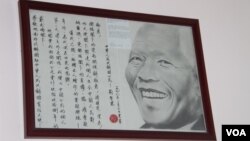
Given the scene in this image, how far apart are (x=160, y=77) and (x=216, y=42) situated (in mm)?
283

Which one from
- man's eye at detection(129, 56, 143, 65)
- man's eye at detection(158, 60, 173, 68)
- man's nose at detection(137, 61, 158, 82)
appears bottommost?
man's nose at detection(137, 61, 158, 82)

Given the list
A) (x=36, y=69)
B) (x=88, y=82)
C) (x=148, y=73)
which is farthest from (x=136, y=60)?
(x=36, y=69)

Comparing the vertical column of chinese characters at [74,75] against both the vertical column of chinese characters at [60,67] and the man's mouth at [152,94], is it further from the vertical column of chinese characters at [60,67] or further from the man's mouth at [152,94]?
the man's mouth at [152,94]

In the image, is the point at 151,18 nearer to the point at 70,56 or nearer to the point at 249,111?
the point at 70,56

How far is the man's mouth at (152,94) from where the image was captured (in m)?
1.40

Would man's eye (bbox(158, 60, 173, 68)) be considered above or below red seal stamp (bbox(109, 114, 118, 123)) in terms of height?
above

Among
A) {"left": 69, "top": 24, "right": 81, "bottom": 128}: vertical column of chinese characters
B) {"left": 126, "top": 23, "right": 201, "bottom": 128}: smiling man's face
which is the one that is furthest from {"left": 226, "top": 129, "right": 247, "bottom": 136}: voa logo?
{"left": 69, "top": 24, "right": 81, "bottom": 128}: vertical column of chinese characters

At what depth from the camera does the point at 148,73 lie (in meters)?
1.43

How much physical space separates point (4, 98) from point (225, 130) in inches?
26.8

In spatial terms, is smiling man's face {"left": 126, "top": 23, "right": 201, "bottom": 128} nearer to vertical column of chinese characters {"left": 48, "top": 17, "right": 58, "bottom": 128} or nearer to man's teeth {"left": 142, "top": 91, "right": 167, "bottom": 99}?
man's teeth {"left": 142, "top": 91, "right": 167, "bottom": 99}

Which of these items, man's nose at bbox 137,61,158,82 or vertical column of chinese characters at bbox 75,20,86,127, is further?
man's nose at bbox 137,61,158,82

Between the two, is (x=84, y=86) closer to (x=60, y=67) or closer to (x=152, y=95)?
(x=60, y=67)

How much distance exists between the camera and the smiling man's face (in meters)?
1.39

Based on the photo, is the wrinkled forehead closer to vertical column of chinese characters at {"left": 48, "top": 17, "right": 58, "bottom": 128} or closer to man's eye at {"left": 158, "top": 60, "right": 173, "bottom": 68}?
man's eye at {"left": 158, "top": 60, "right": 173, "bottom": 68}
